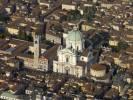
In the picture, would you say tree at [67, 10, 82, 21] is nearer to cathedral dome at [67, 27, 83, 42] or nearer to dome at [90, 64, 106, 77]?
cathedral dome at [67, 27, 83, 42]

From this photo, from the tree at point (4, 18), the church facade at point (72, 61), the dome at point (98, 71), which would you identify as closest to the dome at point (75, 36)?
the church facade at point (72, 61)

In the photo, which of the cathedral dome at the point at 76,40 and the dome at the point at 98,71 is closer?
the dome at the point at 98,71

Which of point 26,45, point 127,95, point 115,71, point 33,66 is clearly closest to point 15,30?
point 26,45

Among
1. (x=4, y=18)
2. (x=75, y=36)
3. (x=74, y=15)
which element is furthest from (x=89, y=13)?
(x=75, y=36)

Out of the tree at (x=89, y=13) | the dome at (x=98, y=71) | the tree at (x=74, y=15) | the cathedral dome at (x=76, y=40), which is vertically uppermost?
the cathedral dome at (x=76, y=40)

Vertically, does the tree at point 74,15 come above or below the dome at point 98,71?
above

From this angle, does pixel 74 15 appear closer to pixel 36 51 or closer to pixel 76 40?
pixel 76 40

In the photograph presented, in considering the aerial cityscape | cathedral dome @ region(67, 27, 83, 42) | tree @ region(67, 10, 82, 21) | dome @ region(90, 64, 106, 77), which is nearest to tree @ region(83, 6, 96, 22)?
the aerial cityscape

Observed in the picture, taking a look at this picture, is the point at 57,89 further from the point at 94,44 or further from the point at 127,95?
the point at 94,44

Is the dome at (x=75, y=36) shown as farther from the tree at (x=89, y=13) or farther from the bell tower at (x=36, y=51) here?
the tree at (x=89, y=13)
